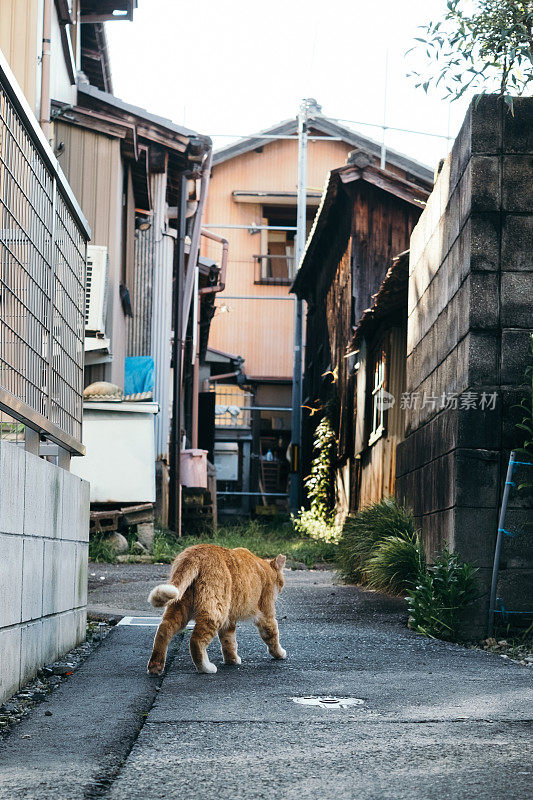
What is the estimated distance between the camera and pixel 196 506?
15.6 metres

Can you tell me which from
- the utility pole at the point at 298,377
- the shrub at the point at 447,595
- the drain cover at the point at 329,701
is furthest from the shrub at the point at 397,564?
the utility pole at the point at 298,377

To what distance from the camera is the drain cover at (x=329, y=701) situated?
387 centimetres

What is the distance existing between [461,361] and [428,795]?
3984mm

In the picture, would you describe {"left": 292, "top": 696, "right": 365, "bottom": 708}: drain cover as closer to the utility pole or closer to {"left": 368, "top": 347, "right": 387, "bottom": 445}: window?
{"left": 368, "top": 347, "right": 387, "bottom": 445}: window

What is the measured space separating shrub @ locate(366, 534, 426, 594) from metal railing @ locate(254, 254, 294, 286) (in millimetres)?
18485

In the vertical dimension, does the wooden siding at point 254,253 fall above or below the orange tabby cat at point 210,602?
above

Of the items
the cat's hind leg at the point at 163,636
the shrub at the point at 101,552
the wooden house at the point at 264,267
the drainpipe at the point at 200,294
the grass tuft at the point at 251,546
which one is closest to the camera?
the cat's hind leg at the point at 163,636

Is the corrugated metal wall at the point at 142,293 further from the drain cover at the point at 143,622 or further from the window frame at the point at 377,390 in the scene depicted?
the drain cover at the point at 143,622

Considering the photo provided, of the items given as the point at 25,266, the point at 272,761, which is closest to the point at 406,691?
the point at 272,761

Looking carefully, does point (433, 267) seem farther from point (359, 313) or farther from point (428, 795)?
point (359, 313)

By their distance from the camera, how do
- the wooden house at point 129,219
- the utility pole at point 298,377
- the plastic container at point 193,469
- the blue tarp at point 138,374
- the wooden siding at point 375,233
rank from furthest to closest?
the utility pole at point 298,377
the plastic container at point 193,469
the wooden siding at point 375,233
the blue tarp at point 138,374
the wooden house at point 129,219

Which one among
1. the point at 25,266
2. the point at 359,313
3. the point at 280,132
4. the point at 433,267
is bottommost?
the point at 25,266

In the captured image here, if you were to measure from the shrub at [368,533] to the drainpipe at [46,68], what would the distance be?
5329 millimetres

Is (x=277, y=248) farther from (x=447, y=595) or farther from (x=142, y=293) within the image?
(x=447, y=595)
